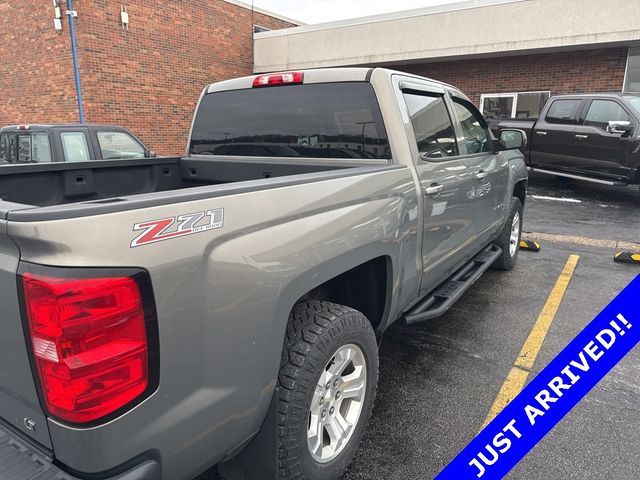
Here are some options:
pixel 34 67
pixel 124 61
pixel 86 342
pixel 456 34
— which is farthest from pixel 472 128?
pixel 34 67

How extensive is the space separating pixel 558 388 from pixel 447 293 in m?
2.15

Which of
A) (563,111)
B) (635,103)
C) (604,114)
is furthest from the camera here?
(563,111)

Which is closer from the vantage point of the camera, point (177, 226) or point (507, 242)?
point (177, 226)

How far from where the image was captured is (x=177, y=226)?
140 cm

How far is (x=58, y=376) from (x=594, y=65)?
16116mm

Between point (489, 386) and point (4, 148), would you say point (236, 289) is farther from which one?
point (4, 148)

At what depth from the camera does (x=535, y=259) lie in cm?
604

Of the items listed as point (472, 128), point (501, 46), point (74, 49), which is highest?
point (501, 46)

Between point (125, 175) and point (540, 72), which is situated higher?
point (540, 72)

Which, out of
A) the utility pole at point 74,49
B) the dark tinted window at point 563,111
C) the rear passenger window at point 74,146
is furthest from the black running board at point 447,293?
the utility pole at point 74,49

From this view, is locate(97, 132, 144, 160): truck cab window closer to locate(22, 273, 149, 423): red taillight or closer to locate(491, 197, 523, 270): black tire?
locate(491, 197, 523, 270): black tire

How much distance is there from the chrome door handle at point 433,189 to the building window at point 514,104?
44.3ft

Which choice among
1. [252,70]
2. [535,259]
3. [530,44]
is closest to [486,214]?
[535,259]

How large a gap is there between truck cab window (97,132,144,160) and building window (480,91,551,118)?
11655 mm
